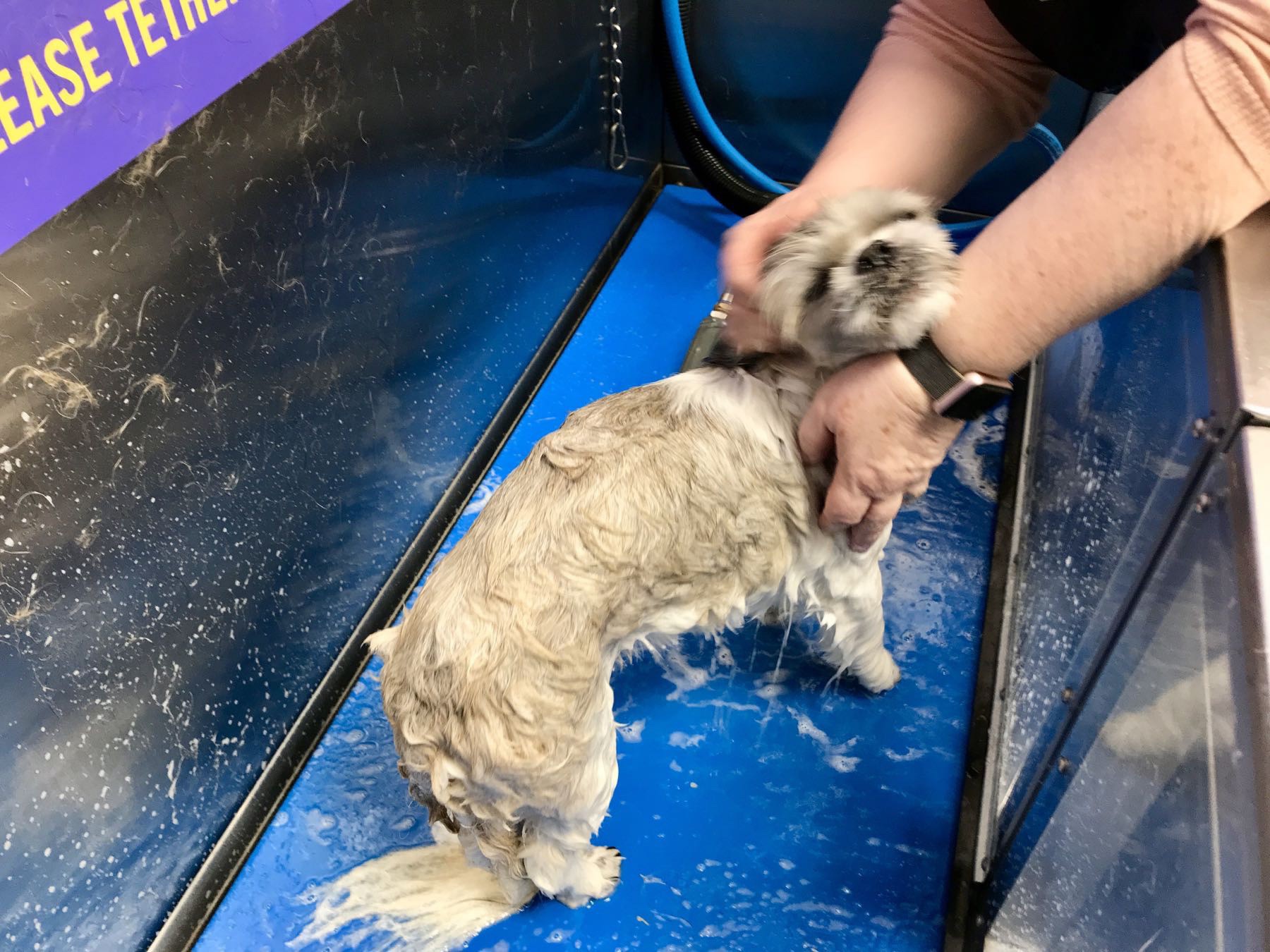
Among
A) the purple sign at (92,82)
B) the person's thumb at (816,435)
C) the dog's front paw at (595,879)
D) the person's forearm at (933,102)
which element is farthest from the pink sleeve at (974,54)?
the dog's front paw at (595,879)

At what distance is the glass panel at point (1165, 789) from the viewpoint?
0.51 m

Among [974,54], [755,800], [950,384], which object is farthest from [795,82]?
[755,800]

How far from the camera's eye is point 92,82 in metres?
0.74

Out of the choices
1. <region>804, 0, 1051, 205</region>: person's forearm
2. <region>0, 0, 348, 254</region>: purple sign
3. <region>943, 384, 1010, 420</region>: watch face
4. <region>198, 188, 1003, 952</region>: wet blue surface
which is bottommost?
<region>198, 188, 1003, 952</region>: wet blue surface

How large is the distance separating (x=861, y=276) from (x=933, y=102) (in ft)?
0.83

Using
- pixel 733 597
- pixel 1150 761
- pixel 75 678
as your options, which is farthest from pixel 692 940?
pixel 75 678

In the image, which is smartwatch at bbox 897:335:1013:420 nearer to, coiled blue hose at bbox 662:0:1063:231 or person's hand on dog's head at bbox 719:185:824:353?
person's hand on dog's head at bbox 719:185:824:353

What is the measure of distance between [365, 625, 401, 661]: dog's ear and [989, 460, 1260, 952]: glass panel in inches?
28.6

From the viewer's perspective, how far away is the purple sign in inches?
26.6

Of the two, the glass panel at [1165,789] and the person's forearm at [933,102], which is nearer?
the glass panel at [1165,789]

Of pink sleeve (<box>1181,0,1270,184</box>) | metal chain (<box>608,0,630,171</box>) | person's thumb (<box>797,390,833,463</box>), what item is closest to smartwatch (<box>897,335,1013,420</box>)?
person's thumb (<box>797,390,833,463</box>)

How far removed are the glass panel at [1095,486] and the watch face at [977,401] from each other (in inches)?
6.2

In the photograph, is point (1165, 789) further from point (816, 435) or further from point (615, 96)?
point (615, 96)

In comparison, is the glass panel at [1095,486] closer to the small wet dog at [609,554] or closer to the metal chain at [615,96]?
the small wet dog at [609,554]
